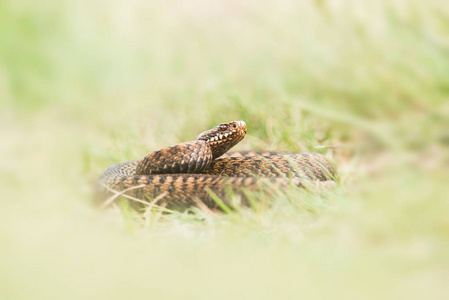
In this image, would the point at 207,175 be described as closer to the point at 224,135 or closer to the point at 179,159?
the point at 179,159

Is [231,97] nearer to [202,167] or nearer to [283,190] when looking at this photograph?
[202,167]

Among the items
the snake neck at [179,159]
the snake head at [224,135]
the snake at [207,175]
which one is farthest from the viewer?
the snake head at [224,135]

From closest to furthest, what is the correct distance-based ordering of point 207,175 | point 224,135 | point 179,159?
point 207,175
point 179,159
point 224,135

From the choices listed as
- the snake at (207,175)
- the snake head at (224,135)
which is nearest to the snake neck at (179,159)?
the snake at (207,175)

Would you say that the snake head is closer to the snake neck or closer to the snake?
the snake

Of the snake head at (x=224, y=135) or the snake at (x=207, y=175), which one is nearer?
the snake at (x=207, y=175)

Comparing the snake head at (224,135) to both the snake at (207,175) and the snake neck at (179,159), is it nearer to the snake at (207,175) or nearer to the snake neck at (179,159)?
the snake at (207,175)

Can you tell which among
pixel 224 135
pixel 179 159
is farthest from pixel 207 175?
pixel 224 135

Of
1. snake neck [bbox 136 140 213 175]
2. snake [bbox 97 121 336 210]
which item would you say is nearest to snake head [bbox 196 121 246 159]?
snake [bbox 97 121 336 210]

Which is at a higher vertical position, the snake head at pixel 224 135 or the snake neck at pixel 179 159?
the snake head at pixel 224 135
